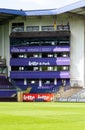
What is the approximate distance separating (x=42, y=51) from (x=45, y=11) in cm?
822

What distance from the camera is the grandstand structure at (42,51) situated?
89.3 metres

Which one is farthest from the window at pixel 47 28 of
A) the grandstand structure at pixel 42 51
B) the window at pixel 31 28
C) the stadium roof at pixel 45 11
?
the stadium roof at pixel 45 11

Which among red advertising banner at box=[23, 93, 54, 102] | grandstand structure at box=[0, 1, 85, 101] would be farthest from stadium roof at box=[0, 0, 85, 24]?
red advertising banner at box=[23, 93, 54, 102]

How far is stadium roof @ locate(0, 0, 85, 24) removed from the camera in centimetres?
8292

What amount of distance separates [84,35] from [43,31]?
8572 millimetres

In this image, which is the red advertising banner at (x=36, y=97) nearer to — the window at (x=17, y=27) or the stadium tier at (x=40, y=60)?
the stadium tier at (x=40, y=60)

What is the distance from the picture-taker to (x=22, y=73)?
92.5m

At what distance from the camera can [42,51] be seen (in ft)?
297

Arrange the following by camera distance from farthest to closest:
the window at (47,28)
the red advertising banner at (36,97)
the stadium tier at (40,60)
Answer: the window at (47,28) → the stadium tier at (40,60) → the red advertising banner at (36,97)

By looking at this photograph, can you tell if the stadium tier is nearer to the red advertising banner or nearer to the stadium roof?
the stadium roof

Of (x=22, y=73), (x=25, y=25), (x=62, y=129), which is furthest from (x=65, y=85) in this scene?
(x=62, y=129)

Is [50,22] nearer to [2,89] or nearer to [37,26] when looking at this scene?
[37,26]

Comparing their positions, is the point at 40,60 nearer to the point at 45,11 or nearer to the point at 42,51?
the point at 42,51

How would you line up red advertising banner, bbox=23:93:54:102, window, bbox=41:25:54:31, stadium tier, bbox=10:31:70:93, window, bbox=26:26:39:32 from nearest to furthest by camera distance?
red advertising banner, bbox=23:93:54:102, stadium tier, bbox=10:31:70:93, window, bbox=41:25:54:31, window, bbox=26:26:39:32
